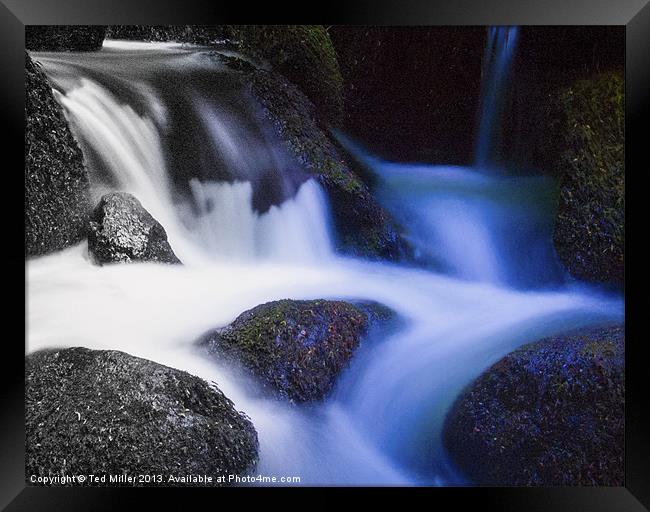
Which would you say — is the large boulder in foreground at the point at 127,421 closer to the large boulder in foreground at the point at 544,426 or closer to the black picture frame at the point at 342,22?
the black picture frame at the point at 342,22

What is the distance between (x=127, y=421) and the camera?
1.61m

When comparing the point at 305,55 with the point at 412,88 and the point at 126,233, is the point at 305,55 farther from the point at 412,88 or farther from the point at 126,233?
the point at 126,233

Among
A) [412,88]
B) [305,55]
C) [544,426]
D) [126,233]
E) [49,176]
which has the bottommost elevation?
[544,426]

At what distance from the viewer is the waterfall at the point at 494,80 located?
64.7 inches

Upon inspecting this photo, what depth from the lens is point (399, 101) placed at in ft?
5.42

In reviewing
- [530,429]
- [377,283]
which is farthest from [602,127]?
[530,429]

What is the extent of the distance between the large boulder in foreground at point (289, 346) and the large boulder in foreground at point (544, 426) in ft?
1.54

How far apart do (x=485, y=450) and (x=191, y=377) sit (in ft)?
3.41

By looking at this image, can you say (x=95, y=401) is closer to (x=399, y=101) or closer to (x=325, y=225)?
(x=325, y=225)

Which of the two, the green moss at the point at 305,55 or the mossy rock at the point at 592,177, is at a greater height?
the green moss at the point at 305,55

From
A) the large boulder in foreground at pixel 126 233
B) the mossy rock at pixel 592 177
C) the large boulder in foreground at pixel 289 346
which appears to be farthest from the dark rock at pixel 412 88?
the large boulder in foreground at pixel 126 233

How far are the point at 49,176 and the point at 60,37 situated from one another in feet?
1.57

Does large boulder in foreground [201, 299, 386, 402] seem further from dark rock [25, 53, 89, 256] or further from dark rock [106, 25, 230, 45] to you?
dark rock [106, 25, 230, 45]

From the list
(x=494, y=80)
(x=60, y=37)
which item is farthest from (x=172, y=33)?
(x=494, y=80)
